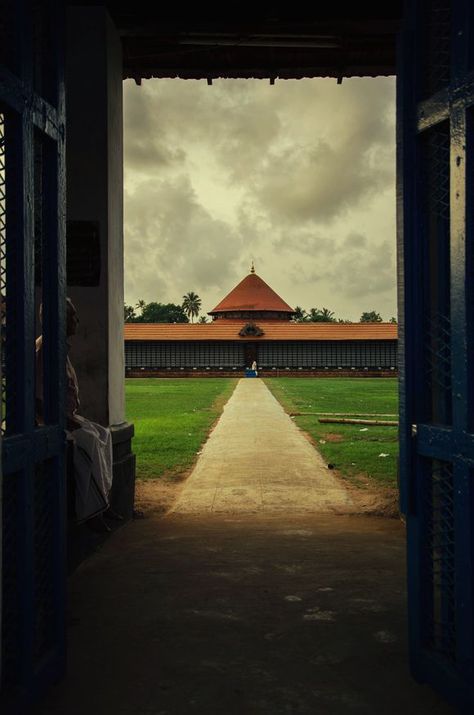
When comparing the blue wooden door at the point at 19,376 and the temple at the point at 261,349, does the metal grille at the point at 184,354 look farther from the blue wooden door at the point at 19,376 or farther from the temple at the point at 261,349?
the blue wooden door at the point at 19,376

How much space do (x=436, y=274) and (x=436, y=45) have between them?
96 cm

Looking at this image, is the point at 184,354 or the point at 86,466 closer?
the point at 86,466

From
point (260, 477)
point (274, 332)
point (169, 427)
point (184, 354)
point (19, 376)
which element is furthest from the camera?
point (274, 332)

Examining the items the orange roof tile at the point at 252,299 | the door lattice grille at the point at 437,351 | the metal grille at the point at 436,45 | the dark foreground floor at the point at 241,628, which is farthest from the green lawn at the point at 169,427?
the orange roof tile at the point at 252,299

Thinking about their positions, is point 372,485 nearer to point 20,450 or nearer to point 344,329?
point 20,450

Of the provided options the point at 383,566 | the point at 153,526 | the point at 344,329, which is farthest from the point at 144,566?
the point at 344,329

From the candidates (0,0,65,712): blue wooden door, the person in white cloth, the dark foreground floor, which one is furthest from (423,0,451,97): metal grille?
the dark foreground floor

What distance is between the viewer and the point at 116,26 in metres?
5.16

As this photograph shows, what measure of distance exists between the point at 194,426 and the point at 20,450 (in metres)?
11.0

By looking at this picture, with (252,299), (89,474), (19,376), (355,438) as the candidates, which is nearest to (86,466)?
(89,474)

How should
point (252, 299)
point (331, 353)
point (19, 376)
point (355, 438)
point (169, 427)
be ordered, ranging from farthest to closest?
point (252, 299), point (331, 353), point (169, 427), point (355, 438), point (19, 376)

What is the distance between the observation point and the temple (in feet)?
137

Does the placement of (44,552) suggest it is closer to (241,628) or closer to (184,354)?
(241,628)

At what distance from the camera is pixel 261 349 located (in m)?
42.5
